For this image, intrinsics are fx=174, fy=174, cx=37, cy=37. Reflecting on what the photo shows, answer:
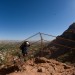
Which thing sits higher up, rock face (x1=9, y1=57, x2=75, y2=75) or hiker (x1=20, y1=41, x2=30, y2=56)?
hiker (x1=20, y1=41, x2=30, y2=56)

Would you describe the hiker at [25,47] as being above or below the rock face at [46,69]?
above

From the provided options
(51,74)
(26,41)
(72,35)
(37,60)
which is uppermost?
(72,35)

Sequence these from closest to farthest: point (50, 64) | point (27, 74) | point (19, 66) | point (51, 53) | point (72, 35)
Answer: point (27, 74), point (19, 66), point (50, 64), point (51, 53), point (72, 35)

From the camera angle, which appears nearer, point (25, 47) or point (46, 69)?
point (46, 69)

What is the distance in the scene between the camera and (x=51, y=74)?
415 inches

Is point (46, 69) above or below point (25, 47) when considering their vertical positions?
below

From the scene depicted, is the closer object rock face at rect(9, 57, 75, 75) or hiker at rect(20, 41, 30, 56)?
rock face at rect(9, 57, 75, 75)

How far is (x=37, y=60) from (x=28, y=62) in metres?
0.75

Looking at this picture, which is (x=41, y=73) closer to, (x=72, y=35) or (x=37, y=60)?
(x=37, y=60)

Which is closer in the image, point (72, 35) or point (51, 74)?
point (51, 74)

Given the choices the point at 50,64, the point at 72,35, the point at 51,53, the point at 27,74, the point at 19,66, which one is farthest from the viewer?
the point at 72,35

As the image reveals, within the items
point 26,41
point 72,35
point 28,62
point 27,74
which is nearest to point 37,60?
point 28,62

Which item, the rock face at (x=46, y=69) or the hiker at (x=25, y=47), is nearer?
the rock face at (x=46, y=69)

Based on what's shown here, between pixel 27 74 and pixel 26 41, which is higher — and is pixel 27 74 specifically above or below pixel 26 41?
below
